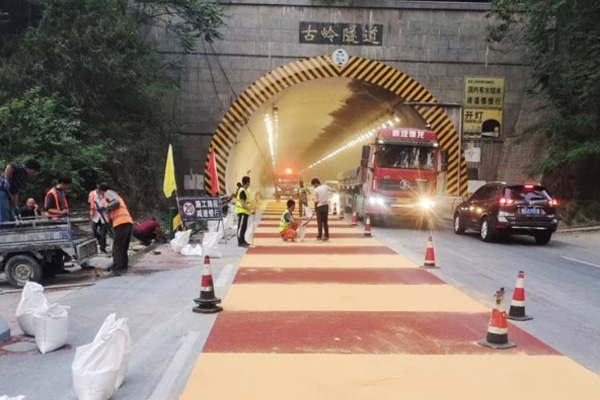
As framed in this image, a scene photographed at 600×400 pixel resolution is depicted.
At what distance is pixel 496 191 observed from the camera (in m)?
15.7

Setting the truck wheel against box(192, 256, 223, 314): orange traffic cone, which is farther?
the truck wheel

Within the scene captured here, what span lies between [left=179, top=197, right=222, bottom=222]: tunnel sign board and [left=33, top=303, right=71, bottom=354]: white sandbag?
28.5 feet

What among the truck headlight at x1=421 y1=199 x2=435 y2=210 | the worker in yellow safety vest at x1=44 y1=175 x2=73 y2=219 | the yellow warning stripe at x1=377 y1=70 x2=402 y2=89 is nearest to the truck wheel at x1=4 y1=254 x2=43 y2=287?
the worker in yellow safety vest at x1=44 y1=175 x2=73 y2=219

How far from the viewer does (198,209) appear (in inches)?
563

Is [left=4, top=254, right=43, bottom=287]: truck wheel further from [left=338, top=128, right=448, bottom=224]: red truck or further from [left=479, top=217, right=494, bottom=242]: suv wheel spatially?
[left=338, top=128, right=448, bottom=224]: red truck

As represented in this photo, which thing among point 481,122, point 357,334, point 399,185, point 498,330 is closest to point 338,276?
point 357,334

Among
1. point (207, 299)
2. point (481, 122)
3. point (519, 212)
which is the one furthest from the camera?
point (481, 122)

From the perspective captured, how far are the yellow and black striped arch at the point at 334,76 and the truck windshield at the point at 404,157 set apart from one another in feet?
18.3

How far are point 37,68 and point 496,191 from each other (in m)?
15.3

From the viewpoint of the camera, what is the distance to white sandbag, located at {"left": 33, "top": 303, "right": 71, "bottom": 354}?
5.36 meters

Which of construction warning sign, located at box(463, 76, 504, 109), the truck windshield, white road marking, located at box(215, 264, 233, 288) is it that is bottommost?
white road marking, located at box(215, 264, 233, 288)

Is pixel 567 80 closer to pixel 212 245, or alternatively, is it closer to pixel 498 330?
pixel 212 245

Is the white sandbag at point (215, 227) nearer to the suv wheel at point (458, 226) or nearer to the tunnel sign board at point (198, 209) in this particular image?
the tunnel sign board at point (198, 209)

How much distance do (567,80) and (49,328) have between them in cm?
1993
